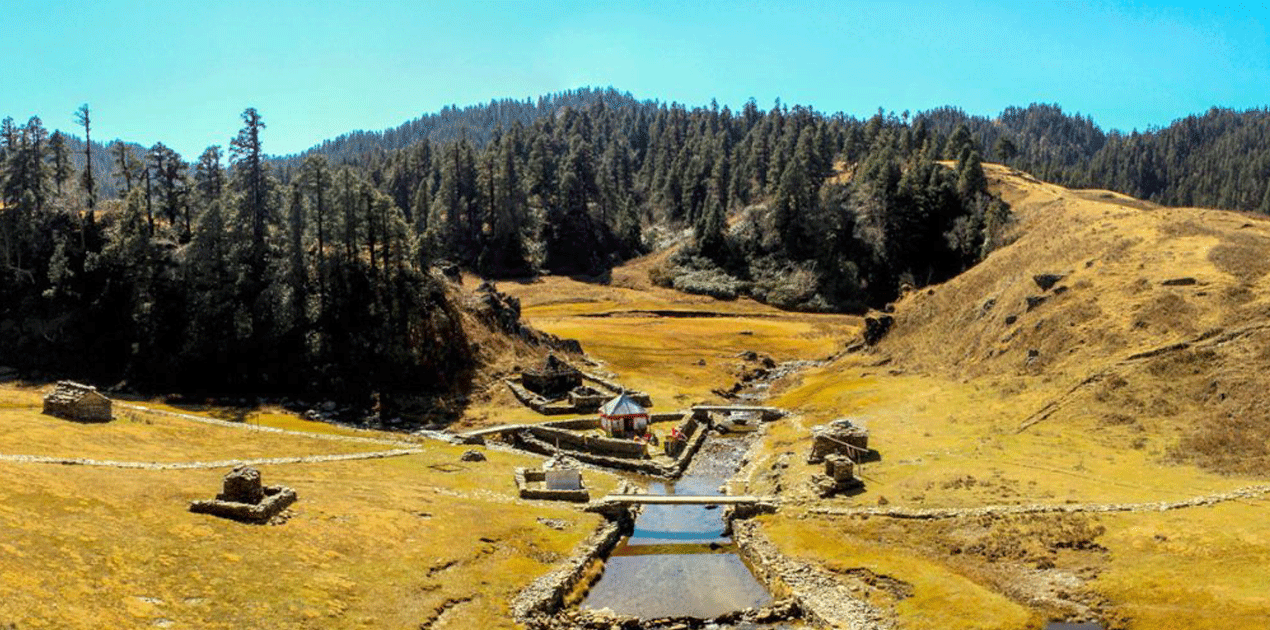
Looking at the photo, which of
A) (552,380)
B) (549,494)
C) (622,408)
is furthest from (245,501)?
(552,380)

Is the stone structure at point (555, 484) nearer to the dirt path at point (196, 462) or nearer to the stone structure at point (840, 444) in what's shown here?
the dirt path at point (196, 462)

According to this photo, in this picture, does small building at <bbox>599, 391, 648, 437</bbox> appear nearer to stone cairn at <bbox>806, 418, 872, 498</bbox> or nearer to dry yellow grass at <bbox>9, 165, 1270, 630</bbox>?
dry yellow grass at <bbox>9, 165, 1270, 630</bbox>

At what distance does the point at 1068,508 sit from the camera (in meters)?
43.4

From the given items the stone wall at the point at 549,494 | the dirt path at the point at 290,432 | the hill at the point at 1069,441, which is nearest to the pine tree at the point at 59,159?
the dirt path at the point at 290,432

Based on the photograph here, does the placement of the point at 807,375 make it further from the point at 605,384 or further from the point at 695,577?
the point at 695,577

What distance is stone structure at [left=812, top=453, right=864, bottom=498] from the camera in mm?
51719

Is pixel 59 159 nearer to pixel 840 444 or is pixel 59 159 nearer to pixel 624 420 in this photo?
pixel 624 420

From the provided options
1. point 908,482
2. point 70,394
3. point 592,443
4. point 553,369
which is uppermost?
point 70,394

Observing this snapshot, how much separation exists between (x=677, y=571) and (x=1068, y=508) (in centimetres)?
1997

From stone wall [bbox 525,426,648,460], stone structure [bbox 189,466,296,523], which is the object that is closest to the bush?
stone wall [bbox 525,426,648,460]

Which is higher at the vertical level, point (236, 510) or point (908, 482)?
point (236, 510)

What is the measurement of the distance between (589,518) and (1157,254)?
60.0 m

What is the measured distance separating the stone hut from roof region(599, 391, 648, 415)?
11.1m

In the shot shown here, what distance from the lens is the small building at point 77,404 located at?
51.7 metres
